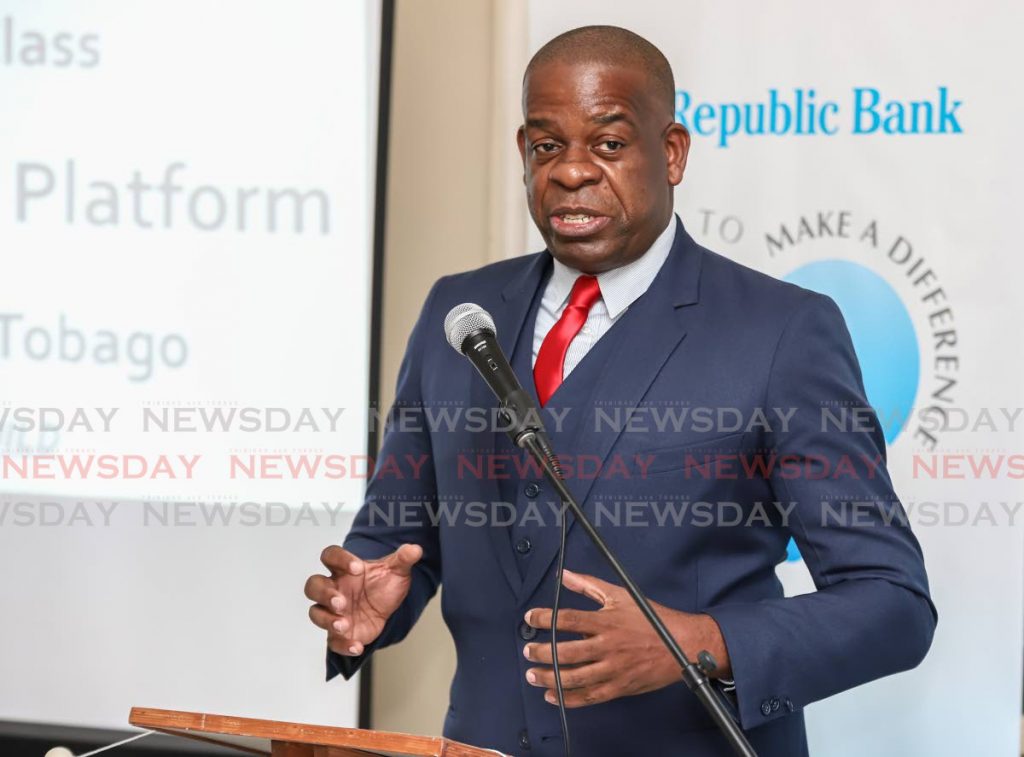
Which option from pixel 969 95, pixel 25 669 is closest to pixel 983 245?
pixel 969 95

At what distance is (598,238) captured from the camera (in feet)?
6.06

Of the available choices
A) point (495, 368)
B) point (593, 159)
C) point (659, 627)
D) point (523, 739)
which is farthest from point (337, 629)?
point (593, 159)

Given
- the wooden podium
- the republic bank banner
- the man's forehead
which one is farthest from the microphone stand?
the republic bank banner

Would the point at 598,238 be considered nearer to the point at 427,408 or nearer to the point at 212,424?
the point at 427,408

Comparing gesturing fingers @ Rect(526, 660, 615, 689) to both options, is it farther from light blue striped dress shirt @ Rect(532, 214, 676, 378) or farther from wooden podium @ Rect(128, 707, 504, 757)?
light blue striped dress shirt @ Rect(532, 214, 676, 378)

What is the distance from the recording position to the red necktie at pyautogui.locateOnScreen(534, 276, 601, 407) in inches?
73.7

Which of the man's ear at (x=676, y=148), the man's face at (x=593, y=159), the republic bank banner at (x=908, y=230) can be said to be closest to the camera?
the man's face at (x=593, y=159)

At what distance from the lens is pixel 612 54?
1.83 metres

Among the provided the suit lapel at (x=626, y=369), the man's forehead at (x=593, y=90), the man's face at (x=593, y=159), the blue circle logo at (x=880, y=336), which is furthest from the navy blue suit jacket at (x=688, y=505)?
the blue circle logo at (x=880, y=336)

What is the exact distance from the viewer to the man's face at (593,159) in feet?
5.97

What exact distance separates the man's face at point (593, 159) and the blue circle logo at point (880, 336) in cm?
110

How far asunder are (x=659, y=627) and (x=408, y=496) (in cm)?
90

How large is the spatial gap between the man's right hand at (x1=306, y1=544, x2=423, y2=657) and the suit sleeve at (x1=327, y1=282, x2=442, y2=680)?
204 millimetres

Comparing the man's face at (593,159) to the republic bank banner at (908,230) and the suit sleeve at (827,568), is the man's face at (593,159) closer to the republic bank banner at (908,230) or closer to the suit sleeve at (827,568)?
the suit sleeve at (827,568)
